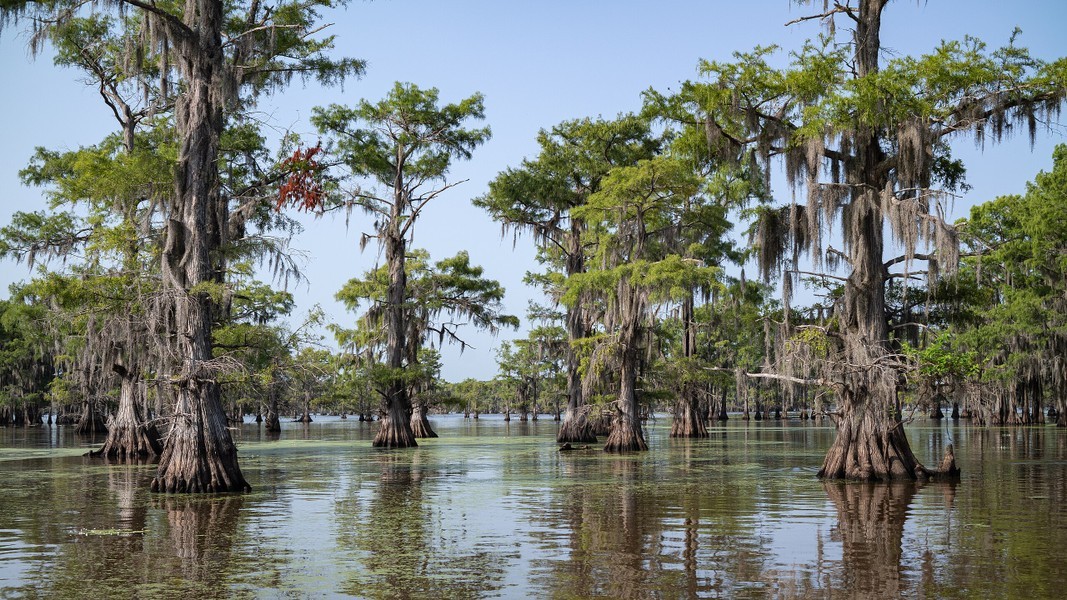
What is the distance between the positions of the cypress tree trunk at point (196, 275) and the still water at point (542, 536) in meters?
0.86

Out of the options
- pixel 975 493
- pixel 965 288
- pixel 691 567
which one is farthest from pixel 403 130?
pixel 691 567

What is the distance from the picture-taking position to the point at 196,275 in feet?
60.8

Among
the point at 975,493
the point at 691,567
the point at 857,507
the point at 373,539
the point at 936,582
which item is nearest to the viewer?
the point at 936,582

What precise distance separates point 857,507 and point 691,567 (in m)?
5.82

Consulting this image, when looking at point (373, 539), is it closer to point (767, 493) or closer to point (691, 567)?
point (691, 567)

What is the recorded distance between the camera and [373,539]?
40.7ft

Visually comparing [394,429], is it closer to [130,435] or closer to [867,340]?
[130,435]

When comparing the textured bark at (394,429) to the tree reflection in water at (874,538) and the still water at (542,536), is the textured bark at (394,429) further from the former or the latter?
the tree reflection in water at (874,538)

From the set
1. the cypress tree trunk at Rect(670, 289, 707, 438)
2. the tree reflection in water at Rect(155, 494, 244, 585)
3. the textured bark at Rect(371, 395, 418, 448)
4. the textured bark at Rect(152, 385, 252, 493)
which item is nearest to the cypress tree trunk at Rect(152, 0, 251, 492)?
the textured bark at Rect(152, 385, 252, 493)

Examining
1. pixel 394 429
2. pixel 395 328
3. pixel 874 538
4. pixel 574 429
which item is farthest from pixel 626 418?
pixel 874 538

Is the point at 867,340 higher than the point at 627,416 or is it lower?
higher

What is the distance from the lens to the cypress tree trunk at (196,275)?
1762 cm

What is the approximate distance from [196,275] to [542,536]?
31.1 ft

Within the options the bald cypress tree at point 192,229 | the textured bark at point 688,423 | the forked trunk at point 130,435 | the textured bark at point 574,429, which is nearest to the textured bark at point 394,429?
the textured bark at point 574,429
